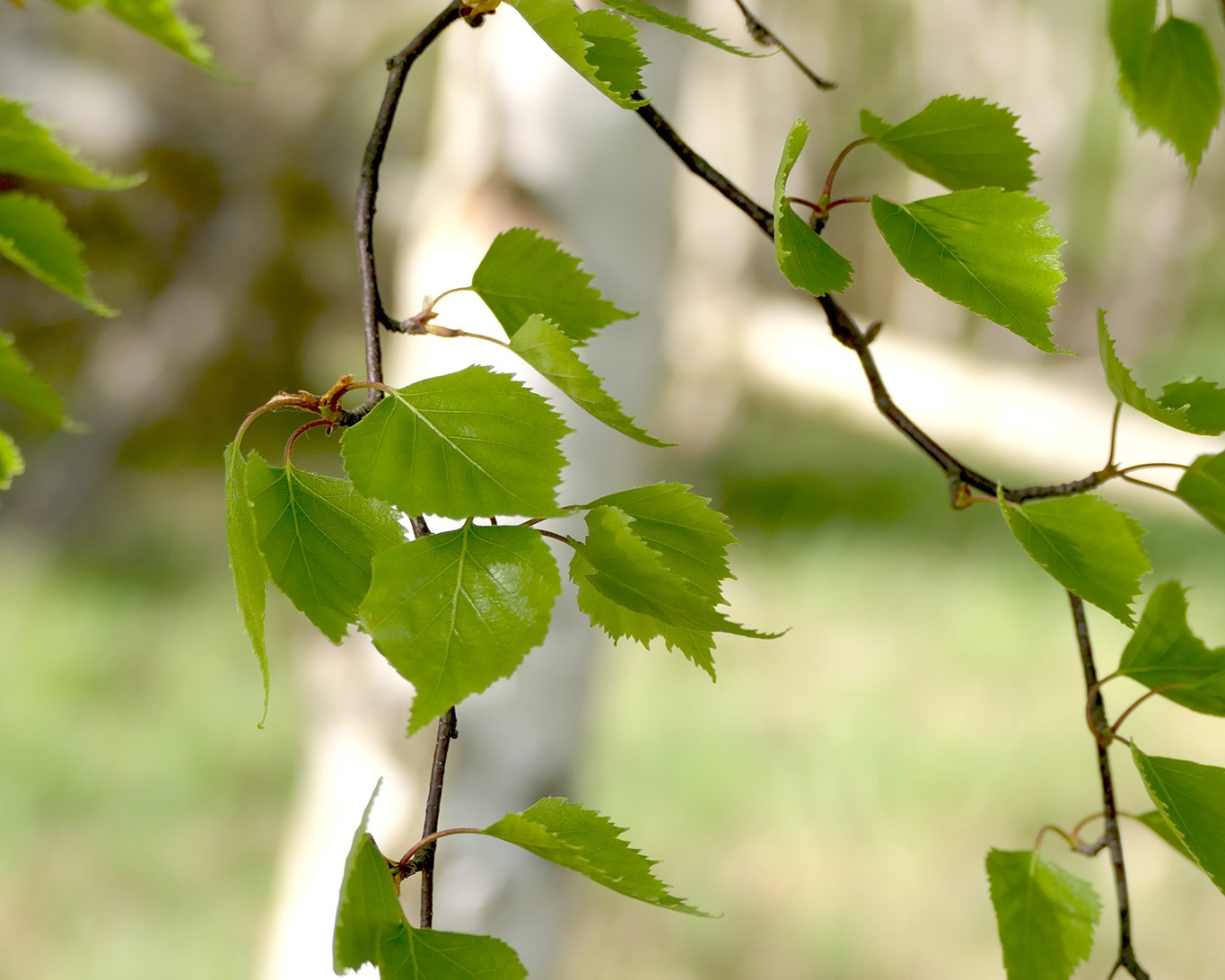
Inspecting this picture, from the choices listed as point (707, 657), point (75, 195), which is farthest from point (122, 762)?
point (707, 657)

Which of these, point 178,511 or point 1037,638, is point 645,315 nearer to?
point 1037,638

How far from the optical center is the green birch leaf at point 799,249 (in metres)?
0.20

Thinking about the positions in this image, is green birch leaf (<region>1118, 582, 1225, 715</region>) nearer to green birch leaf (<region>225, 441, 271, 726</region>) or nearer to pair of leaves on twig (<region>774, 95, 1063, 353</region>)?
pair of leaves on twig (<region>774, 95, 1063, 353</region>)

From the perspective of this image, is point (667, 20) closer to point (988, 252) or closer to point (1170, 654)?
point (988, 252)

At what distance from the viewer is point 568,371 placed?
199 mm

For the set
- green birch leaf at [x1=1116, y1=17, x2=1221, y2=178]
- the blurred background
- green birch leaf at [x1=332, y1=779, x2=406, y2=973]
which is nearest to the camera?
green birch leaf at [x1=332, y1=779, x2=406, y2=973]

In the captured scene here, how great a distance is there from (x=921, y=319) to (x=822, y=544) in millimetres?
1789

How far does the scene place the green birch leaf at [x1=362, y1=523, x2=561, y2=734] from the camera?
7.0 inches

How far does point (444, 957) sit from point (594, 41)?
175mm

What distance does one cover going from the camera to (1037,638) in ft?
6.20

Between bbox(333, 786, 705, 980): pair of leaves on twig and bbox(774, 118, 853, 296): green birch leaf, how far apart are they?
0.34 feet

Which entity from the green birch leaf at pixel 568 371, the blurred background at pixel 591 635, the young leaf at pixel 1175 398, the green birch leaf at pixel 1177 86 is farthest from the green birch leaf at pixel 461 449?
the blurred background at pixel 591 635

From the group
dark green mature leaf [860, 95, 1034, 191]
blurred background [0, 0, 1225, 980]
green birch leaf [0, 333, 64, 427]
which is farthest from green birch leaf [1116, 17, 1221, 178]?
blurred background [0, 0, 1225, 980]

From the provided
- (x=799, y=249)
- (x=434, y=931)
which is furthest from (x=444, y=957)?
(x=799, y=249)
